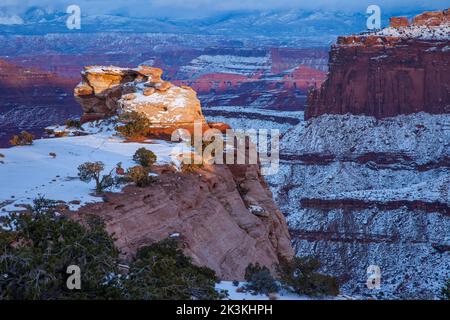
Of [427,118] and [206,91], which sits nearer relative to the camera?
[427,118]

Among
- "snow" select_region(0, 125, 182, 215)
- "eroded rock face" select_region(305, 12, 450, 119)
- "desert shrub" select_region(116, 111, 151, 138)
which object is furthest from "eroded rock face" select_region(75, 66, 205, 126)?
"eroded rock face" select_region(305, 12, 450, 119)

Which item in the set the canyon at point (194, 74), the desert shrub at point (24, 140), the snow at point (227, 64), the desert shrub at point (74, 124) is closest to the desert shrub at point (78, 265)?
the desert shrub at point (24, 140)

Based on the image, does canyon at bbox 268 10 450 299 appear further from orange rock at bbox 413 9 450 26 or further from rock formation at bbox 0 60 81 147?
rock formation at bbox 0 60 81 147

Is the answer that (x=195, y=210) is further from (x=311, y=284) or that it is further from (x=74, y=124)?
(x=74, y=124)

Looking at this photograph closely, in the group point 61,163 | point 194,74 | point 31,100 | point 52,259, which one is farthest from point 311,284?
point 194,74

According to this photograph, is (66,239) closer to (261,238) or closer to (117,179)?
(117,179)
